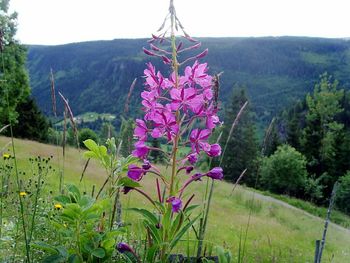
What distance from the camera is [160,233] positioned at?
2.12 metres

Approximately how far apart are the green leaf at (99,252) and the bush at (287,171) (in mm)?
45300

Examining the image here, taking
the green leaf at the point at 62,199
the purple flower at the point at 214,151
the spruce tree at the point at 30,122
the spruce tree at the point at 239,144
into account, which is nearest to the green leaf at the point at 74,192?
the green leaf at the point at 62,199

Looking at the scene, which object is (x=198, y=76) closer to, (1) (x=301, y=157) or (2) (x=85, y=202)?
(2) (x=85, y=202)

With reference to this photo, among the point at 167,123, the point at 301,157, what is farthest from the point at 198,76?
the point at 301,157

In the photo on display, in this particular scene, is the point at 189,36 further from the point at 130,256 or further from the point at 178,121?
the point at 130,256

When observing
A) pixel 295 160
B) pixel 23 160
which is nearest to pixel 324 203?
pixel 295 160

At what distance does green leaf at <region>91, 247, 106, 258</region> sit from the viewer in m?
1.97

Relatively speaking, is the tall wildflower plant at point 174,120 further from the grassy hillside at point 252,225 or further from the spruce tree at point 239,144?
the spruce tree at point 239,144

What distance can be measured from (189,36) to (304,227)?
70.4ft

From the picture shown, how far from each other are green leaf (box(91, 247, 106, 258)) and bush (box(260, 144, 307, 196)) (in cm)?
4530

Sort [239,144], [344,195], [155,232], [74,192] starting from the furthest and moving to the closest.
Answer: [239,144]
[344,195]
[74,192]
[155,232]

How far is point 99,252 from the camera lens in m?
2.00

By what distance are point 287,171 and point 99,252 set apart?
157ft

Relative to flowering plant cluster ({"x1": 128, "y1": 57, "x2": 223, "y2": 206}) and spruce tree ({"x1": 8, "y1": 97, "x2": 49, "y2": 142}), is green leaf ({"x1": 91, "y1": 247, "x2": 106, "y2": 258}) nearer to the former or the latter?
flowering plant cluster ({"x1": 128, "y1": 57, "x2": 223, "y2": 206})
